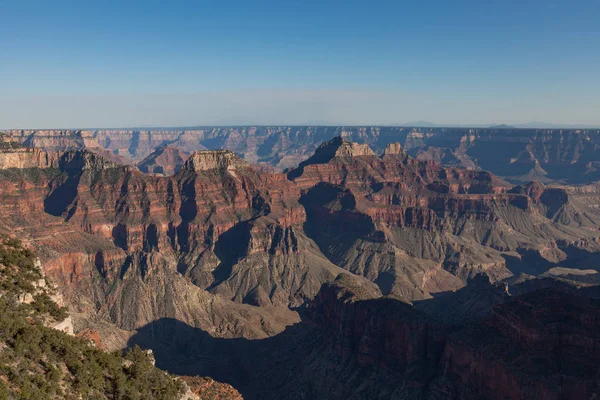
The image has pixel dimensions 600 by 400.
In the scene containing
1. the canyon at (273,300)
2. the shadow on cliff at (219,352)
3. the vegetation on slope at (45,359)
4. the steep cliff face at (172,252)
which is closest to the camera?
the vegetation on slope at (45,359)

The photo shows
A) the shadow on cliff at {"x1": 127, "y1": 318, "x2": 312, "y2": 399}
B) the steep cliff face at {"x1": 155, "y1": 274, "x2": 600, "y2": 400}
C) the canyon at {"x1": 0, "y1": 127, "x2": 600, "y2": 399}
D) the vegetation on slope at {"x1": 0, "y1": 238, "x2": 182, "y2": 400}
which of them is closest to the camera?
the vegetation on slope at {"x1": 0, "y1": 238, "x2": 182, "y2": 400}

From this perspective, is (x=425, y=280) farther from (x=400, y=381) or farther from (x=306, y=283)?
(x=400, y=381)

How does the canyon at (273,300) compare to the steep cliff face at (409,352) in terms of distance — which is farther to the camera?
the canyon at (273,300)

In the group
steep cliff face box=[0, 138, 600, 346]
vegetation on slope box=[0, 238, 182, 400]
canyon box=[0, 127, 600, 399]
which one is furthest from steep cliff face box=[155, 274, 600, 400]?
vegetation on slope box=[0, 238, 182, 400]

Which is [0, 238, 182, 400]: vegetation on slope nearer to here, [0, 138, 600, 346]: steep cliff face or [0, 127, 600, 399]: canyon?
[0, 127, 600, 399]: canyon

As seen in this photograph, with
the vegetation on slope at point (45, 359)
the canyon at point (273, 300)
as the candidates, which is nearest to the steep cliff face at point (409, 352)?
the canyon at point (273, 300)

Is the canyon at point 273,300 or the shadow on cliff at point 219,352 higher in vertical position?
the canyon at point 273,300

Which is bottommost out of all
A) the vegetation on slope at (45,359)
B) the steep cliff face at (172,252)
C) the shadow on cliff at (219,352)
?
the shadow on cliff at (219,352)

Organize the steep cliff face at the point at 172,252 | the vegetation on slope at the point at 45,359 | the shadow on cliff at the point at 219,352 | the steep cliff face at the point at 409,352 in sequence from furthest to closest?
the steep cliff face at the point at 172,252, the shadow on cliff at the point at 219,352, the steep cliff face at the point at 409,352, the vegetation on slope at the point at 45,359

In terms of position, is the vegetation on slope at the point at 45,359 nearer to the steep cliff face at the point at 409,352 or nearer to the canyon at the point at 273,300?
the canyon at the point at 273,300
